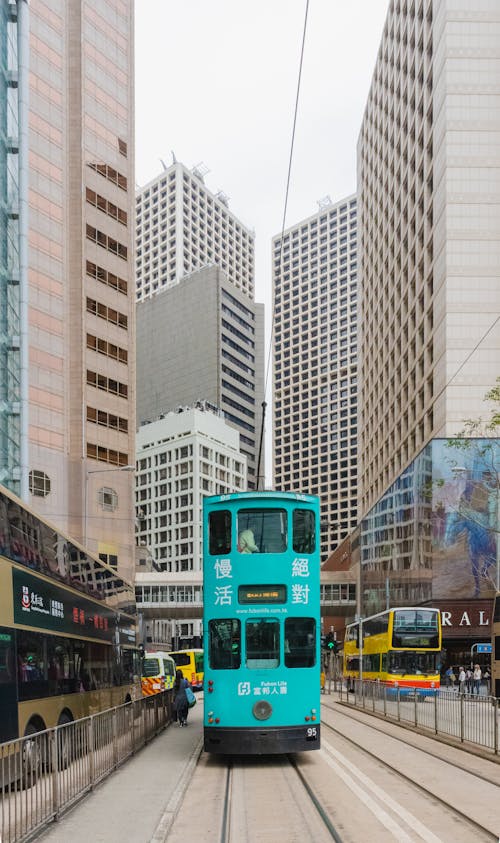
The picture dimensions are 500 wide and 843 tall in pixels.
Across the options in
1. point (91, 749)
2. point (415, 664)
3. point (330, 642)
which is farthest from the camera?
point (415, 664)

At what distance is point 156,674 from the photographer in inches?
1672

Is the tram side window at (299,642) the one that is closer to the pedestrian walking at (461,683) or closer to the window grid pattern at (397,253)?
the pedestrian walking at (461,683)

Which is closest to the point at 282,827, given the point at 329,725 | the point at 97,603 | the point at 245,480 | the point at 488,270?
the point at 97,603

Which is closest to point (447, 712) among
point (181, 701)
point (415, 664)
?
point (181, 701)

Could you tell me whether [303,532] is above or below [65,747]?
above

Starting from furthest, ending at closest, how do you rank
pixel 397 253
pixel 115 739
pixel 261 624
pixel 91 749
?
pixel 397 253 < pixel 261 624 < pixel 115 739 < pixel 91 749

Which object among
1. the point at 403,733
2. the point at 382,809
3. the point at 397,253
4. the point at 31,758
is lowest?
the point at 403,733

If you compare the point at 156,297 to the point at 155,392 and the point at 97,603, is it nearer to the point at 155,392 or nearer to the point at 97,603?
the point at 155,392

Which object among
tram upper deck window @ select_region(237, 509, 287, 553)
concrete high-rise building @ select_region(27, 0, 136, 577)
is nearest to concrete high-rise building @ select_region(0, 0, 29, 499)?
concrete high-rise building @ select_region(27, 0, 136, 577)

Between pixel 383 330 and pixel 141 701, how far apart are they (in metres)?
67.8

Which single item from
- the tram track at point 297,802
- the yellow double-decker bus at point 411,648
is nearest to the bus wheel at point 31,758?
the tram track at point 297,802

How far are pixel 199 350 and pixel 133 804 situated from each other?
468 ft

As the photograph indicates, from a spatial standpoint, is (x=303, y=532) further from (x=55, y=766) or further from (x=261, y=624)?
(x=55, y=766)

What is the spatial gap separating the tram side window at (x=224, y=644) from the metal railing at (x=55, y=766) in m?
1.77
